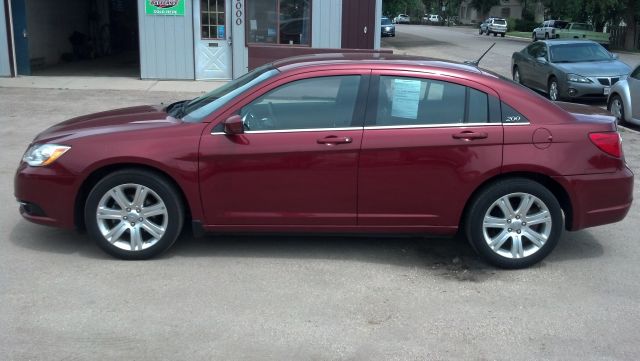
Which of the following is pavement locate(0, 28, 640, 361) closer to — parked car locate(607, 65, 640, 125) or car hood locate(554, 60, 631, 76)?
parked car locate(607, 65, 640, 125)

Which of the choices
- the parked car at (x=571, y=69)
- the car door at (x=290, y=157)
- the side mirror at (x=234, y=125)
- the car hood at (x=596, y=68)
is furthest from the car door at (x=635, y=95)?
the side mirror at (x=234, y=125)

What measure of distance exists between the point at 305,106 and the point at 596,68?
12.1 meters

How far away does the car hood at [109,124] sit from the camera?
5.22m

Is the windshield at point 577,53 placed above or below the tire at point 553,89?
above

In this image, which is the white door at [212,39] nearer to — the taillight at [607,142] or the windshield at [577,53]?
the windshield at [577,53]

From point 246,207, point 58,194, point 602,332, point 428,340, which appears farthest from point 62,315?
point 602,332

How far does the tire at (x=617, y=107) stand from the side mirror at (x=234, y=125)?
373 inches

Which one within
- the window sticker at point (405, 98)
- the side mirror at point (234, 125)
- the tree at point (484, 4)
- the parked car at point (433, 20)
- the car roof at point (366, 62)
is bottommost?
the side mirror at point (234, 125)

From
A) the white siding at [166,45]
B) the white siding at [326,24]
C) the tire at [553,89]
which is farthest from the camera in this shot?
the white siding at [326,24]

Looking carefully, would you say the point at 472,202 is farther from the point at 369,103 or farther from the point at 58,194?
the point at 58,194

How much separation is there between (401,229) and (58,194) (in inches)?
106

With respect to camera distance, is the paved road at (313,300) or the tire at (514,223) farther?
the tire at (514,223)

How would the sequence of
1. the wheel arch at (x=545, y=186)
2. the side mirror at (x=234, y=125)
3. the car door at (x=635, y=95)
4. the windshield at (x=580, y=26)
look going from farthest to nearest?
the windshield at (x=580, y=26), the car door at (x=635, y=95), the wheel arch at (x=545, y=186), the side mirror at (x=234, y=125)

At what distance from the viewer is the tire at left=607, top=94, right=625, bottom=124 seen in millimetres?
12258
